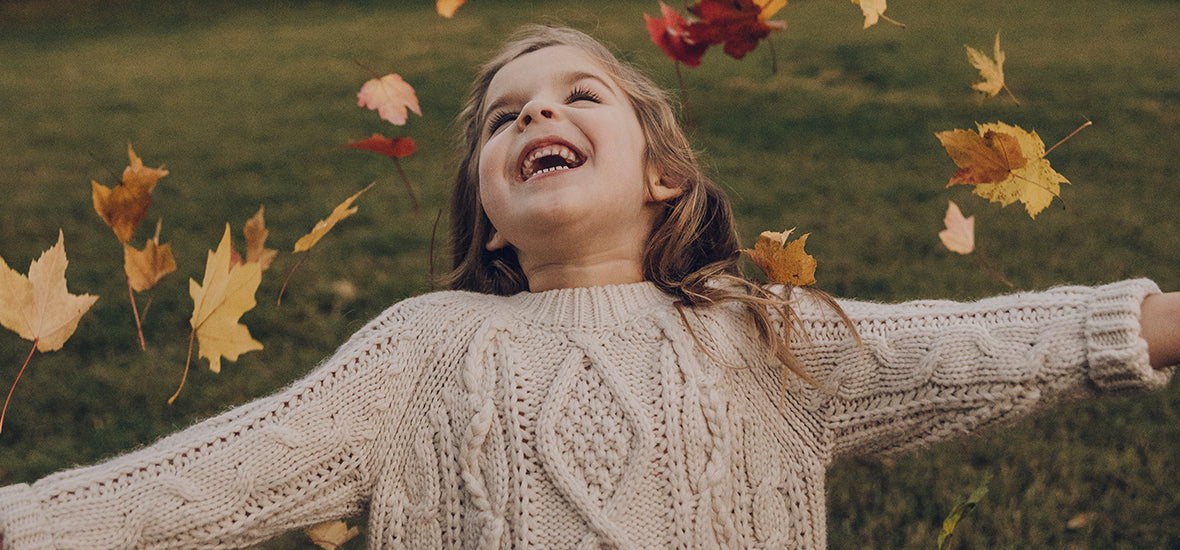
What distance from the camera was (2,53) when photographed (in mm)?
10297

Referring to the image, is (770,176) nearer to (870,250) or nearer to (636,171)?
(870,250)

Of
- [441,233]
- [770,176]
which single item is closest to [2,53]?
[441,233]

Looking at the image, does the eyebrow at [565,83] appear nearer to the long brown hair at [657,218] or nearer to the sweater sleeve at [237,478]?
the long brown hair at [657,218]

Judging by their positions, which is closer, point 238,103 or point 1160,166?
point 1160,166

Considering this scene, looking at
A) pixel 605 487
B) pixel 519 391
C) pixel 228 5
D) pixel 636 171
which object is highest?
pixel 636 171

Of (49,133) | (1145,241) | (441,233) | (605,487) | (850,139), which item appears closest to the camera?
(605,487)

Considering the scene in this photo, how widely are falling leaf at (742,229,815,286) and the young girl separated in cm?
5

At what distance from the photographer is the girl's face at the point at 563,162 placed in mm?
1710

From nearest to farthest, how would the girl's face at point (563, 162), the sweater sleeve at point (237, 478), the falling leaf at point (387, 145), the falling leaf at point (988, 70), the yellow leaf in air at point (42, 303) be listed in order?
the sweater sleeve at point (237, 478) → the yellow leaf in air at point (42, 303) → the falling leaf at point (988, 70) → the girl's face at point (563, 162) → the falling leaf at point (387, 145)

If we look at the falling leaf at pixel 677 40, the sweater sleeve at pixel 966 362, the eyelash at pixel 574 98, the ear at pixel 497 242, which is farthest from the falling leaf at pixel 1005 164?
the ear at pixel 497 242

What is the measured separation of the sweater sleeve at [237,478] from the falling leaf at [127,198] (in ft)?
1.60

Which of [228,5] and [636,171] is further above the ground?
[636,171]

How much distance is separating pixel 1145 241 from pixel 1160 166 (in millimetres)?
1301

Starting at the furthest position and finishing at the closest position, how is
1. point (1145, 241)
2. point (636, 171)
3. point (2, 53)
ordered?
point (2, 53)
point (1145, 241)
point (636, 171)
